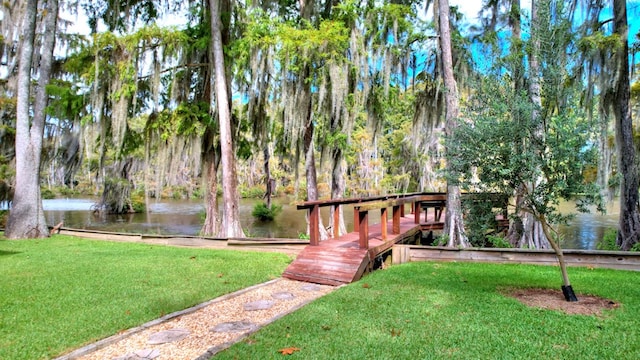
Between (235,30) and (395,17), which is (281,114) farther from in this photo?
(395,17)

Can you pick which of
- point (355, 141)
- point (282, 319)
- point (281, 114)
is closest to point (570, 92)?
point (282, 319)

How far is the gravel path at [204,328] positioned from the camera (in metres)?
3.22

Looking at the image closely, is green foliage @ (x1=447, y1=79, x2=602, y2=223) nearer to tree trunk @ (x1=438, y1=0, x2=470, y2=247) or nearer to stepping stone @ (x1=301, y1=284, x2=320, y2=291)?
stepping stone @ (x1=301, y1=284, x2=320, y2=291)

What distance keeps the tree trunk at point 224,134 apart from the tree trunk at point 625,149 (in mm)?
9097

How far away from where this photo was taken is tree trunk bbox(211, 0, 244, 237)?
9.81 metres

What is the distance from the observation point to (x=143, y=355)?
318 cm

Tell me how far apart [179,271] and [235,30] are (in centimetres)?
743

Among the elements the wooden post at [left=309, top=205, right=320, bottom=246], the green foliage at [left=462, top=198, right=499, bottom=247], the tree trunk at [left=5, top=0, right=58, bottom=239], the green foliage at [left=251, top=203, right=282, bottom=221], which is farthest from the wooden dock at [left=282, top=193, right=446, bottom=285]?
the green foliage at [left=251, top=203, right=282, bottom=221]

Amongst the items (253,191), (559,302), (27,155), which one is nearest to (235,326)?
(559,302)

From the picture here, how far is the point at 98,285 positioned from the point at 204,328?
234 cm

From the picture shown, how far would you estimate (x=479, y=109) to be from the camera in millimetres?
4520

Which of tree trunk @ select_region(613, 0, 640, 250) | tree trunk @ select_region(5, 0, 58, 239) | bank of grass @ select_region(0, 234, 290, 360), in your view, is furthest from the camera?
tree trunk @ select_region(5, 0, 58, 239)

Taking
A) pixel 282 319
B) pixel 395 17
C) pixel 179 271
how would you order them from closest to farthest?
pixel 282 319, pixel 179 271, pixel 395 17

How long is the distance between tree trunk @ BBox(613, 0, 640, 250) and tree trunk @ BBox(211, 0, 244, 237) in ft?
29.8
